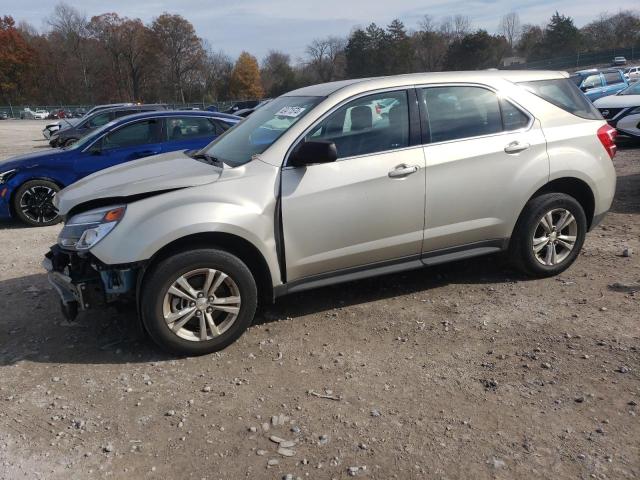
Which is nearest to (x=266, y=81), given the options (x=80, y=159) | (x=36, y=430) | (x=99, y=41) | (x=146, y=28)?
(x=146, y=28)

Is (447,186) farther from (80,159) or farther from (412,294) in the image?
(80,159)

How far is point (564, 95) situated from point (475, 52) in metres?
76.6

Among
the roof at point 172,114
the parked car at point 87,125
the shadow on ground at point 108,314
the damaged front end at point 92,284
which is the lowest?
the shadow on ground at point 108,314

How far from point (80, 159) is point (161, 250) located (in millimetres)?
5565

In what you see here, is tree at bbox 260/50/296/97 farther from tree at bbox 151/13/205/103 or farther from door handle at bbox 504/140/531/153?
door handle at bbox 504/140/531/153

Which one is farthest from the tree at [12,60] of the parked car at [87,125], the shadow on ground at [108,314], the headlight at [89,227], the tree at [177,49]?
the headlight at [89,227]

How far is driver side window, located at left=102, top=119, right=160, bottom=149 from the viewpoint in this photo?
875 centimetres

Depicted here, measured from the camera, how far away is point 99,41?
87.2 meters

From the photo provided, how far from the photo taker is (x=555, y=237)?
5094 mm

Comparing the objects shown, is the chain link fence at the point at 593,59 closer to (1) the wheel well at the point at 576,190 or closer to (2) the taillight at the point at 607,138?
(2) the taillight at the point at 607,138

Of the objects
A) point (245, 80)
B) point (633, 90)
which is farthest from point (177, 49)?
point (633, 90)

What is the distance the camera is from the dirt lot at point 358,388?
113 inches

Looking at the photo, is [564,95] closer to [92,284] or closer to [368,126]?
[368,126]

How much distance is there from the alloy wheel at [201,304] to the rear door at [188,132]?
5298 millimetres
